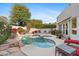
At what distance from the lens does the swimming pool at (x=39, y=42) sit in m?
5.11

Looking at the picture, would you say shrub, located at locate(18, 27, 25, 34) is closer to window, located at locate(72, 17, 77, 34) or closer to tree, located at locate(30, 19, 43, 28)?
tree, located at locate(30, 19, 43, 28)

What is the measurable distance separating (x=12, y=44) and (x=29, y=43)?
49cm

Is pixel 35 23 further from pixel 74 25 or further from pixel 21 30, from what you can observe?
pixel 74 25

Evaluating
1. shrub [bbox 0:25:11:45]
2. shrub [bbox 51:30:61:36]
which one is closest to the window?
shrub [bbox 51:30:61:36]

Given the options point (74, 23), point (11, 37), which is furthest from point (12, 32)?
point (74, 23)

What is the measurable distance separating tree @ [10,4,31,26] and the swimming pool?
1.60 feet

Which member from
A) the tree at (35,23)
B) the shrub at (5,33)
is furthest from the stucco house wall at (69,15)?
the shrub at (5,33)

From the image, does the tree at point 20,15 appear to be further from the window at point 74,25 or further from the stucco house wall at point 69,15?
the window at point 74,25

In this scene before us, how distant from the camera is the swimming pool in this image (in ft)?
16.8

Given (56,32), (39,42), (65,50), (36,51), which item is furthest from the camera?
(56,32)

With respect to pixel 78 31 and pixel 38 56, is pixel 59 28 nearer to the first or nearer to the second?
pixel 78 31

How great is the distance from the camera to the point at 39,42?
5141mm

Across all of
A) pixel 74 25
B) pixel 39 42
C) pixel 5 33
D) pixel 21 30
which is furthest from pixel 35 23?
pixel 74 25

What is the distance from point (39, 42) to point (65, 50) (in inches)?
30.8
